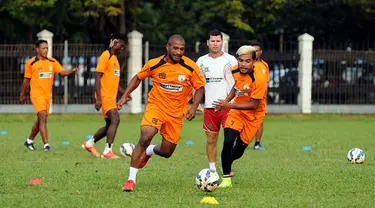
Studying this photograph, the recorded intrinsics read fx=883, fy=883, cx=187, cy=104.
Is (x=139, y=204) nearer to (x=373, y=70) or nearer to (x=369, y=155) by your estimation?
(x=369, y=155)

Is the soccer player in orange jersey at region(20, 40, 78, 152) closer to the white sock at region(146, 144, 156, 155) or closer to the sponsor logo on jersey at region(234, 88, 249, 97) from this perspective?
the white sock at region(146, 144, 156, 155)

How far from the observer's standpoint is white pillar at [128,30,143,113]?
30031mm

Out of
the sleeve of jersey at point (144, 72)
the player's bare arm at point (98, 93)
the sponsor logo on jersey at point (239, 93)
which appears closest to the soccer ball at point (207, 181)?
the sleeve of jersey at point (144, 72)

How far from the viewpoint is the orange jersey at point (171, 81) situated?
1111cm

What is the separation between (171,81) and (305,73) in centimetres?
2009

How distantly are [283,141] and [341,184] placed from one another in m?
8.27

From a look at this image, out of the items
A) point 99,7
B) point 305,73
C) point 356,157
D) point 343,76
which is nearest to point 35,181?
point 356,157

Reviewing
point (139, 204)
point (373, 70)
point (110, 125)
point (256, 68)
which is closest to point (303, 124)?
point (373, 70)

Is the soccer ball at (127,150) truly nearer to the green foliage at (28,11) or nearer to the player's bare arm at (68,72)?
the player's bare arm at (68,72)

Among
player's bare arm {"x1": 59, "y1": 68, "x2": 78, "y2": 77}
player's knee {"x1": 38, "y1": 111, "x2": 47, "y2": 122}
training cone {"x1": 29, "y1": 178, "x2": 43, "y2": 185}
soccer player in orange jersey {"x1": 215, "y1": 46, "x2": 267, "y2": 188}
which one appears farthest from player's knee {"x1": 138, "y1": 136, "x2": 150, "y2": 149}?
player's knee {"x1": 38, "y1": 111, "x2": 47, "y2": 122}

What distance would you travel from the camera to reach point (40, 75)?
17266mm

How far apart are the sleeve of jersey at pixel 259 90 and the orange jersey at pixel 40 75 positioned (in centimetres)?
664

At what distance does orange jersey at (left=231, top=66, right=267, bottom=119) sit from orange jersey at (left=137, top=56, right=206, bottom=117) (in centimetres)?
67

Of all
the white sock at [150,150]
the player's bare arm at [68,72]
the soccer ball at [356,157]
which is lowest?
the soccer ball at [356,157]
